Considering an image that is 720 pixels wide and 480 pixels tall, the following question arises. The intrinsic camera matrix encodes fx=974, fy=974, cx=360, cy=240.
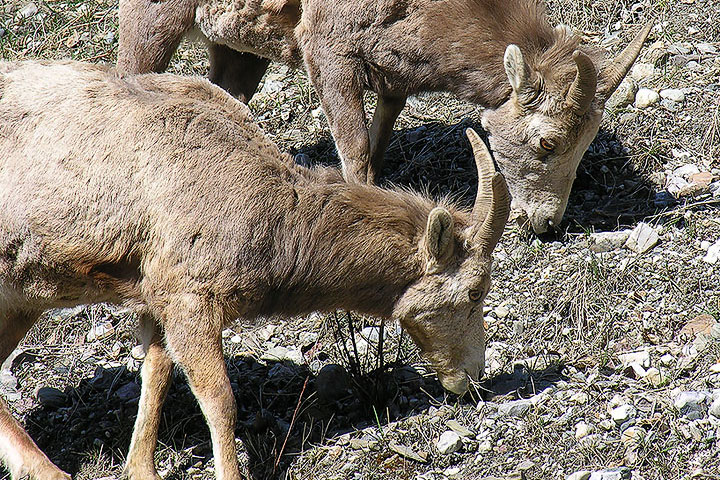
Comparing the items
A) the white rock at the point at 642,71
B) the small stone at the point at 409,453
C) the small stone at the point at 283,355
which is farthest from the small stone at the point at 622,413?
the white rock at the point at 642,71

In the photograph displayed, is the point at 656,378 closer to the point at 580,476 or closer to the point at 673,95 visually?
the point at 580,476

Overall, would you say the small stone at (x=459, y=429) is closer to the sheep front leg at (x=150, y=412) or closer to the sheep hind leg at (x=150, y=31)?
the sheep front leg at (x=150, y=412)

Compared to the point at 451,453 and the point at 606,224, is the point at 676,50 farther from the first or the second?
the point at 451,453

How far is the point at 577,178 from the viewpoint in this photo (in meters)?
8.37

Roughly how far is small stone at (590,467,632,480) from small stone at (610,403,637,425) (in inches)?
16.2

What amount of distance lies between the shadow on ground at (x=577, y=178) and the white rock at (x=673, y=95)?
1.96 feet

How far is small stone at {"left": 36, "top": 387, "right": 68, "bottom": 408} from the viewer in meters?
6.52

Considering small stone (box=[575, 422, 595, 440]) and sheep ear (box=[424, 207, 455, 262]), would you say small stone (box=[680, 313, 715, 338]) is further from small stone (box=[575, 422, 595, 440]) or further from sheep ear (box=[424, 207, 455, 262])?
sheep ear (box=[424, 207, 455, 262])

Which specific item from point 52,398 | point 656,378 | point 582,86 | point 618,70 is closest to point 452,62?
point 582,86

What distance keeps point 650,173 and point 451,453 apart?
3732mm

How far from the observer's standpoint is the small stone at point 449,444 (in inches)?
212

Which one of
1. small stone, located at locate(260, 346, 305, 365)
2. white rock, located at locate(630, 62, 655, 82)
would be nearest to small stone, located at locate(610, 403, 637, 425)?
small stone, located at locate(260, 346, 305, 365)

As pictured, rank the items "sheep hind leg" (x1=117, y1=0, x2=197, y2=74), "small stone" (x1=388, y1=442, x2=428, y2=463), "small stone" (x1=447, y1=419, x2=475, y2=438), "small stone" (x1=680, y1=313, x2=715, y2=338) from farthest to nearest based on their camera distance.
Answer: "sheep hind leg" (x1=117, y1=0, x2=197, y2=74) → "small stone" (x1=680, y1=313, x2=715, y2=338) → "small stone" (x1=447, y1=419, x2=475, y2=438) → "small stone" (x1=388, y1=442, x2=428, y2=463)

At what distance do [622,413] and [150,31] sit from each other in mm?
4725
